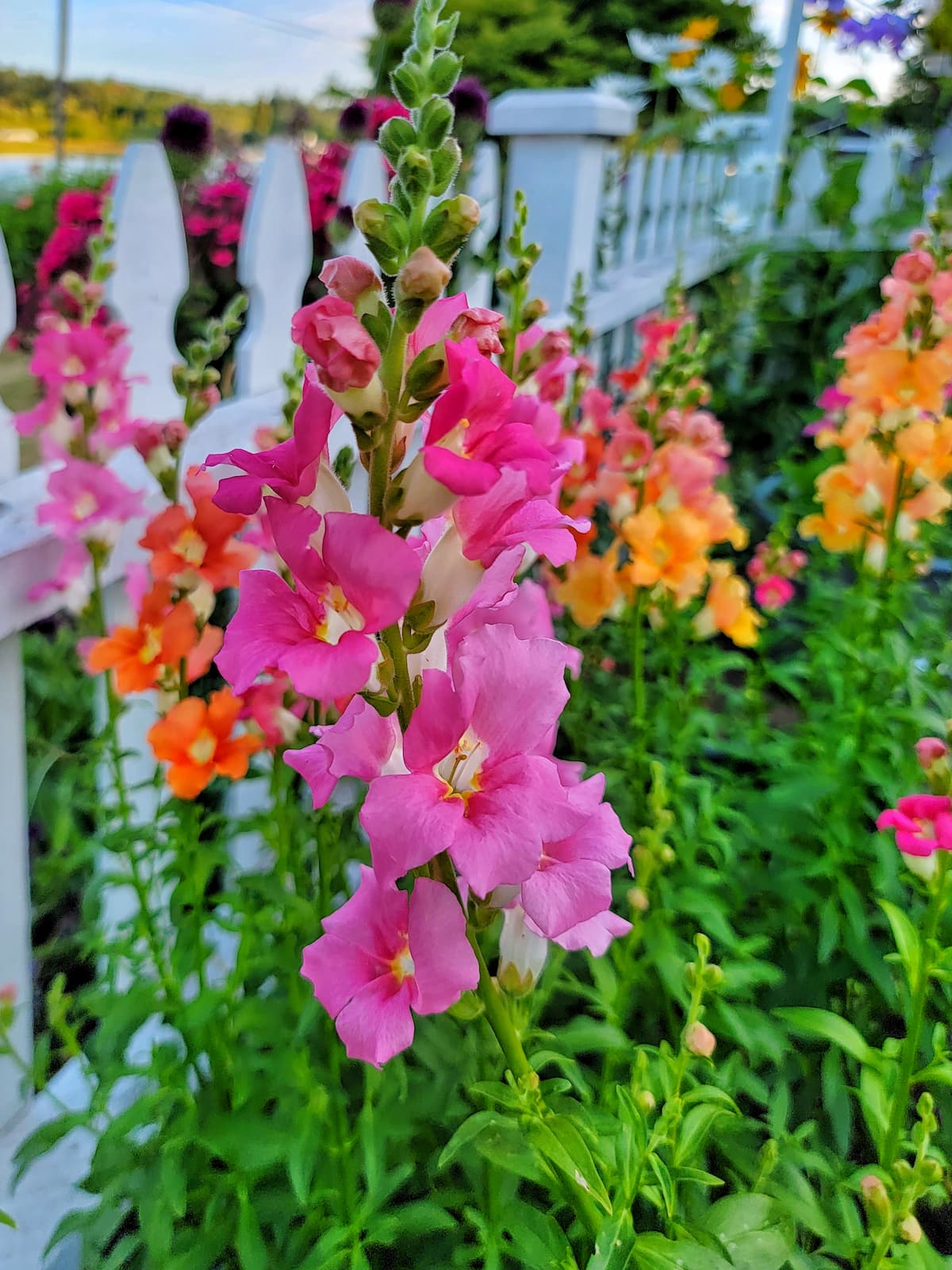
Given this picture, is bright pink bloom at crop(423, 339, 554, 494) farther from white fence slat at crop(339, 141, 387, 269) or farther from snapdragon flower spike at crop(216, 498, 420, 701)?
white fence slat at crop(339, 141, 387, 269)

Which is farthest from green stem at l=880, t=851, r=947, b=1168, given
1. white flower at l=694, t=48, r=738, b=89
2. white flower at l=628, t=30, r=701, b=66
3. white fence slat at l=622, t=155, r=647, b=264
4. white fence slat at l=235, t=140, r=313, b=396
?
white flower at l=628, t=30, r=701, b=66

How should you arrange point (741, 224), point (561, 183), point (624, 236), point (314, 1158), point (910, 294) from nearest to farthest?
1. point (314, 1158)
2. point (910, 294)
3. point (561, 183)
4. point (624, 236)
5. point (741, 224)

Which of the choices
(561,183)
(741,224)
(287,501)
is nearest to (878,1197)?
(287,501)

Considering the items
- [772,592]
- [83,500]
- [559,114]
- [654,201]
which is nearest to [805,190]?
[654,201]

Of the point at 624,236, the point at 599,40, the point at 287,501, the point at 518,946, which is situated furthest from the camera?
the point at 599,40

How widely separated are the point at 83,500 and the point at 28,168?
514 cm

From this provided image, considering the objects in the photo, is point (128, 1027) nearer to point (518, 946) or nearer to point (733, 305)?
point (518, 946)

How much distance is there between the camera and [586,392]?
4.50 ft

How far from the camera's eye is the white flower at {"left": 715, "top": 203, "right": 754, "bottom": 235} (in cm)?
390

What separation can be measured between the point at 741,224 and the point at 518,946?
3909mm

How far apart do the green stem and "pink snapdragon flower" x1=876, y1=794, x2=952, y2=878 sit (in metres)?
0.02

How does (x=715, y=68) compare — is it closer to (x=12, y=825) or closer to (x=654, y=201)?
(x=654, y=201)

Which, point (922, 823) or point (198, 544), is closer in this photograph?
point (922, 823)

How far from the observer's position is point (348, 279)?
0.48 metres
